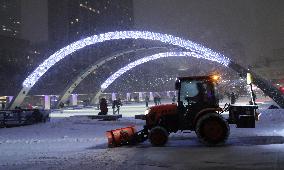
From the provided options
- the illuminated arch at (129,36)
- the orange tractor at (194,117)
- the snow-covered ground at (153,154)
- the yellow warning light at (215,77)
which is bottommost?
the snow-covered ground at (153,154)

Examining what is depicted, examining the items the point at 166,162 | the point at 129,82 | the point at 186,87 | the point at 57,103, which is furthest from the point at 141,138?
the point at 129,82

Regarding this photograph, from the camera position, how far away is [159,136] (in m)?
13.0

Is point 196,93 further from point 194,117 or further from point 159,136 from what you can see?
point 159,136

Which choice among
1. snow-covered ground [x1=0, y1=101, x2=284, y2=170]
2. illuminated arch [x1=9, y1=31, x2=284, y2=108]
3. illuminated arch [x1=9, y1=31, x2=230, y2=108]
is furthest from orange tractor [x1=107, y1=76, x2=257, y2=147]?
illuminated arch [x1=9, y1=31, x2=230, y2=108]

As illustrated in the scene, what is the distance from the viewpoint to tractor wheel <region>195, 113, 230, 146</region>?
12469mm

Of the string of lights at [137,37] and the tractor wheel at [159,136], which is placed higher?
the string of lights at [137,37]

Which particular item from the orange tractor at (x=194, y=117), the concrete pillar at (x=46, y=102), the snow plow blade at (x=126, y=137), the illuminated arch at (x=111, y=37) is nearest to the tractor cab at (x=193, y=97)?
the orange tractor at (x=194, y=117)

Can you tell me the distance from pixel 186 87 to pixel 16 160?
6.01 m

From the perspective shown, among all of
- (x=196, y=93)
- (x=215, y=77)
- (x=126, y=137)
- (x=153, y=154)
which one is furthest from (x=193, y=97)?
(x=126, y=137)

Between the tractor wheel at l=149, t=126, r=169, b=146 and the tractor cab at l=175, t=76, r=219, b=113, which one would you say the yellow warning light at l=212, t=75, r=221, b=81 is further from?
the tractor wheel at l=149, t=126, r=169, b=146

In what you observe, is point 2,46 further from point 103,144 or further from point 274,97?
point 103,144

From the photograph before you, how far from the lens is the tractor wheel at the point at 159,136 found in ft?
42.6

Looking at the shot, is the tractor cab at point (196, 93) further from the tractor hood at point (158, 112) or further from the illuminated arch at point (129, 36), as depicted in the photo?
the illuminated arch at point (129, 36)

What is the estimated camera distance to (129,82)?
428ft
